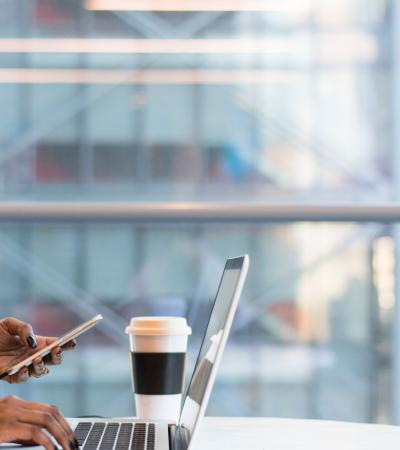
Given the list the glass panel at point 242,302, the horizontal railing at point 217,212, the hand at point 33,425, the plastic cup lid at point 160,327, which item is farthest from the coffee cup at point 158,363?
the glass panel at point 242,302

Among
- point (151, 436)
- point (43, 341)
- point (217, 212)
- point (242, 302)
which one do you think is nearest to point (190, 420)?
point (151, 436)

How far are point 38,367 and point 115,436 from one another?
76 mm

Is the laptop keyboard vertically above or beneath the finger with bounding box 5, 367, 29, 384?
beneath

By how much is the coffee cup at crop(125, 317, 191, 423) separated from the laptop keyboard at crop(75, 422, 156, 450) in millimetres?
64

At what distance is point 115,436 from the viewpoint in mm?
479

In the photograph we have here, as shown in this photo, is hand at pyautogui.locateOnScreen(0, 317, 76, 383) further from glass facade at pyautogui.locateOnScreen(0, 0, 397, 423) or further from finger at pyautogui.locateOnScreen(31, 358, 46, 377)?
glass facade at pyautogui.locateOnScreen(0, 0, 397, 423)

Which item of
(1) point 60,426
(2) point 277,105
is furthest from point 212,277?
(1) point 60,426

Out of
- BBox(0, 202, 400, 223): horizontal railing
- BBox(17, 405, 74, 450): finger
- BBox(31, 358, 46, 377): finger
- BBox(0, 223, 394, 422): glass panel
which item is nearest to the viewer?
BBox(17, 405, 74, 450): finger

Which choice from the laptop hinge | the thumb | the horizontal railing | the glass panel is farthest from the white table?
the glass panel

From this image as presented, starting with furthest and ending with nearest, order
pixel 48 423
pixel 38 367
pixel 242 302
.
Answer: pixel 242 302 → pixel 38 367 → pixel 48 423

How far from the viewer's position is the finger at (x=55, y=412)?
0.43 meters

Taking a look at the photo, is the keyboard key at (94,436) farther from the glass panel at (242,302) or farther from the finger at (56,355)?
the glass panel at (242,302)

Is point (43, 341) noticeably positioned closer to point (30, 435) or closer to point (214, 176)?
point (30, 435)

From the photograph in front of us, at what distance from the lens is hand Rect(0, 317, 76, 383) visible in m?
0.52
